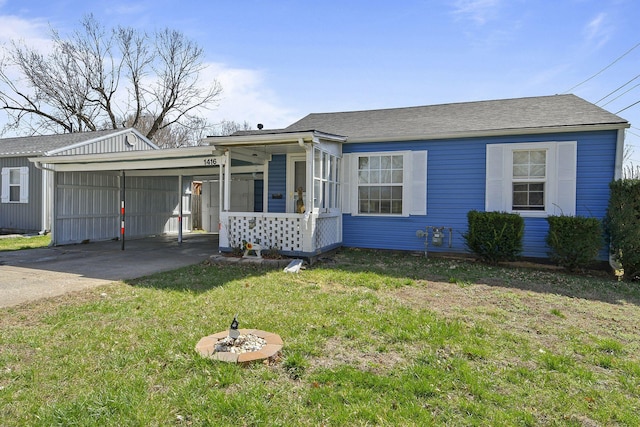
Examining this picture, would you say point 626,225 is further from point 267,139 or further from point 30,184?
point 30,184

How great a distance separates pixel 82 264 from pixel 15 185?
28.8 feet

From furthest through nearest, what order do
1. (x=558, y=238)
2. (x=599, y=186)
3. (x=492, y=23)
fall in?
(x=492, y=23) < (x=599, y=186) < (x=558, y=238)

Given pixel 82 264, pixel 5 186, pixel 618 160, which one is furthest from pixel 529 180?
pixel 5 186

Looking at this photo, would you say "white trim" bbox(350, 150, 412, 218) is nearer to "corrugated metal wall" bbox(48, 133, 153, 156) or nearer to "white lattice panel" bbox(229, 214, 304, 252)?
"white lattice panel" bbox(229, 214, 304, 252)

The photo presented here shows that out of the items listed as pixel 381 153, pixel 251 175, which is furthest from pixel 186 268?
pixel 381 153

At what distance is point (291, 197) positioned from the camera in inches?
410

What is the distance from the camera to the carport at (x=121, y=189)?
9.52 meters

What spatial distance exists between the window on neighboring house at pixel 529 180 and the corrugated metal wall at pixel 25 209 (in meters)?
15.0

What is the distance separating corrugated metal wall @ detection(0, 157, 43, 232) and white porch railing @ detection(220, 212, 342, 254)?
9268mm

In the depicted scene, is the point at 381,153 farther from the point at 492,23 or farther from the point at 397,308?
the point at 397,308

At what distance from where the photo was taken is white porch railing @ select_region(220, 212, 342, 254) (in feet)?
26.2

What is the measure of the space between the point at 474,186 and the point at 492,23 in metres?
4.47

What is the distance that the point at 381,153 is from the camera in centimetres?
955

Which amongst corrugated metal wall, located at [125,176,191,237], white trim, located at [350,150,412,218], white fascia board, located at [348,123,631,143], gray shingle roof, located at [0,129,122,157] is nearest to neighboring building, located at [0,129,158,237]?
gray shingle roof, located at [0,129,122,157]
